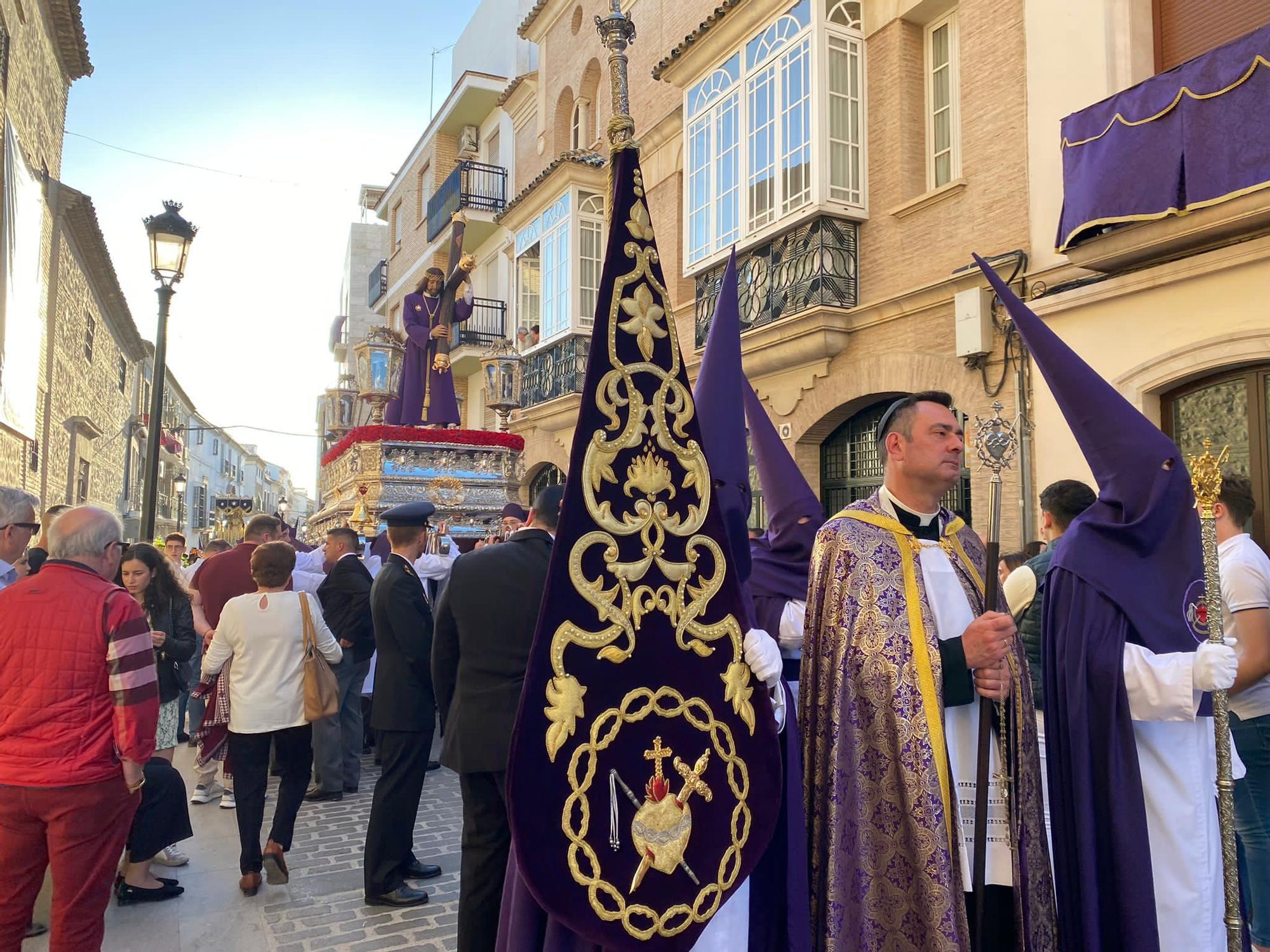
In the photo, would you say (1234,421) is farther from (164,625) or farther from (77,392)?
(77,392)

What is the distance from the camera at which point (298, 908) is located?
4391 millimetres

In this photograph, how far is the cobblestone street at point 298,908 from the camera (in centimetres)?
403

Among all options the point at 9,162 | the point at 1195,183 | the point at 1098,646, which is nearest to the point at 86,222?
the point at 9,162

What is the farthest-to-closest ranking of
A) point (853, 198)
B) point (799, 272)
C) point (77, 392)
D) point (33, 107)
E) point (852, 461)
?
point (77, 392)
point (33, 107)
point (852, 461)
point (799, 272)
point (853, 198)

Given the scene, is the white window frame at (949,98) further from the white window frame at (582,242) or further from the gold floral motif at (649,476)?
the gold floral motif at (649,476)

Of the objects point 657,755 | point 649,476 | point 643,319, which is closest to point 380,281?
point 643,319

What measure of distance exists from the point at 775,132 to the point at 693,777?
1020 centimetres

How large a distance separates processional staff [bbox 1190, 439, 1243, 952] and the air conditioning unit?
19.5ft

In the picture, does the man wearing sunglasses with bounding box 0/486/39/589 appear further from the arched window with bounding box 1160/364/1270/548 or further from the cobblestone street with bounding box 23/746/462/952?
the arched window with bounding box 1160/364/1270/548

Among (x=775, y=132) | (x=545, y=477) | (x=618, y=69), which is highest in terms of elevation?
(x=775, y=132)

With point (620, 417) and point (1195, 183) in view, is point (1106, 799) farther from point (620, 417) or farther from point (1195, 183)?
point (1195, 183)

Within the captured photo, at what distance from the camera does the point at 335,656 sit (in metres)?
4.98

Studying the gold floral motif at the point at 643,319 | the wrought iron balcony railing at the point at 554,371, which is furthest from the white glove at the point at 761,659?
the wrought iron balcony railing at the point at 554,371

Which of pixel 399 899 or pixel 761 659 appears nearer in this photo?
pixel 761 659
